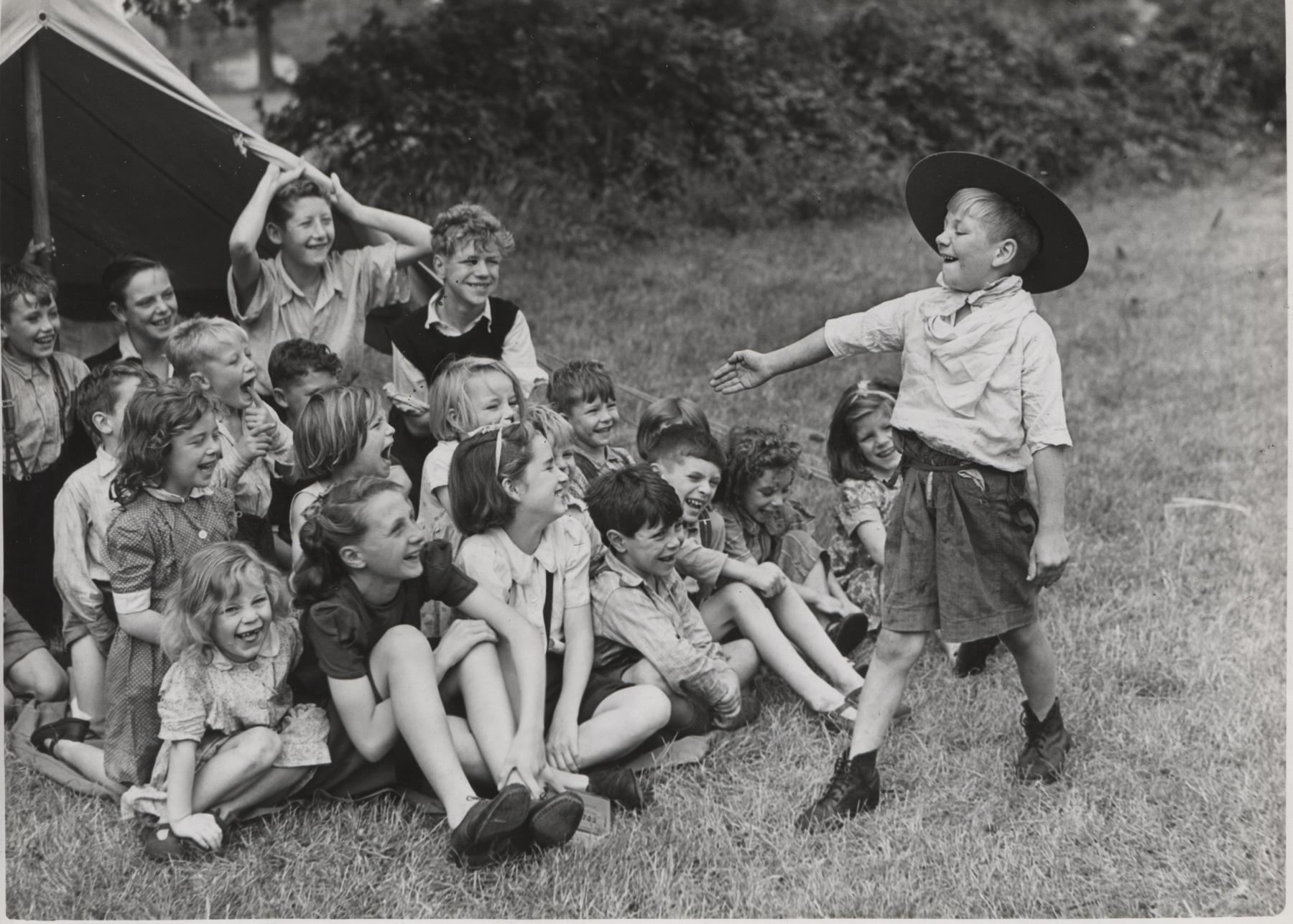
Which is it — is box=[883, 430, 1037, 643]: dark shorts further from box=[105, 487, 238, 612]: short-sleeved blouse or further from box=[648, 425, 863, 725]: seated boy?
box=[105, 487, 238, 612]: short-sleeved blouse

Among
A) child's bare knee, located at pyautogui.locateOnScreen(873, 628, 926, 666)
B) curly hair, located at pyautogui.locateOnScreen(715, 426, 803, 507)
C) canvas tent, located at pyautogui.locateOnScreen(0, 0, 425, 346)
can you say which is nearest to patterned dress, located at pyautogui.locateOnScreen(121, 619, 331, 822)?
child's bare knee, located at pyautogui.locateOnScreen(873, 628, 926, 666)

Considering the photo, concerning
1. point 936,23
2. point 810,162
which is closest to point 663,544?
point 810,162

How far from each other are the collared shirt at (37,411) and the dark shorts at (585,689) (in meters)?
1.85

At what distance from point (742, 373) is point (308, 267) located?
2194mm

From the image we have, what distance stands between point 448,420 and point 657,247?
6.58 meters

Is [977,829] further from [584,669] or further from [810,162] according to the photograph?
[810,162]

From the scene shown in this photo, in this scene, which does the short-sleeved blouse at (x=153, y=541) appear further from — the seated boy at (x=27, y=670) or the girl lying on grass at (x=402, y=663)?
the seated boy at (x=27, y=670)

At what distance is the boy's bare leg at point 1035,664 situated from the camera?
12.4 ft

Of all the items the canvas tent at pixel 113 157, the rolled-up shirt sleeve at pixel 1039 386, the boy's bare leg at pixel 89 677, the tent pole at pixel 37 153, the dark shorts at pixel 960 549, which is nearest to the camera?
the rolled-up shirt sleeve at pixel 1039 386

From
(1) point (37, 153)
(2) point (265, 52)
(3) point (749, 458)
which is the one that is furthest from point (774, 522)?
(2) point (265, 52)

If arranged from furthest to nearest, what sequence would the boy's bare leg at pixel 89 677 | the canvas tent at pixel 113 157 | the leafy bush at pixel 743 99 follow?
the leafy bush at pixel 743 99 → the canvas tent at pixel 113 157 → the boy's bare leg at pixel 89 677

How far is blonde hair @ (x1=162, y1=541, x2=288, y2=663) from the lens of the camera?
3414 mm

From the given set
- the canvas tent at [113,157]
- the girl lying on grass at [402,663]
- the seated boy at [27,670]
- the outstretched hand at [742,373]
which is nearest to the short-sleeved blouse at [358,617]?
the girl lying on grass at [402,663]

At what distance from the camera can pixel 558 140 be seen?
11.1 metres
